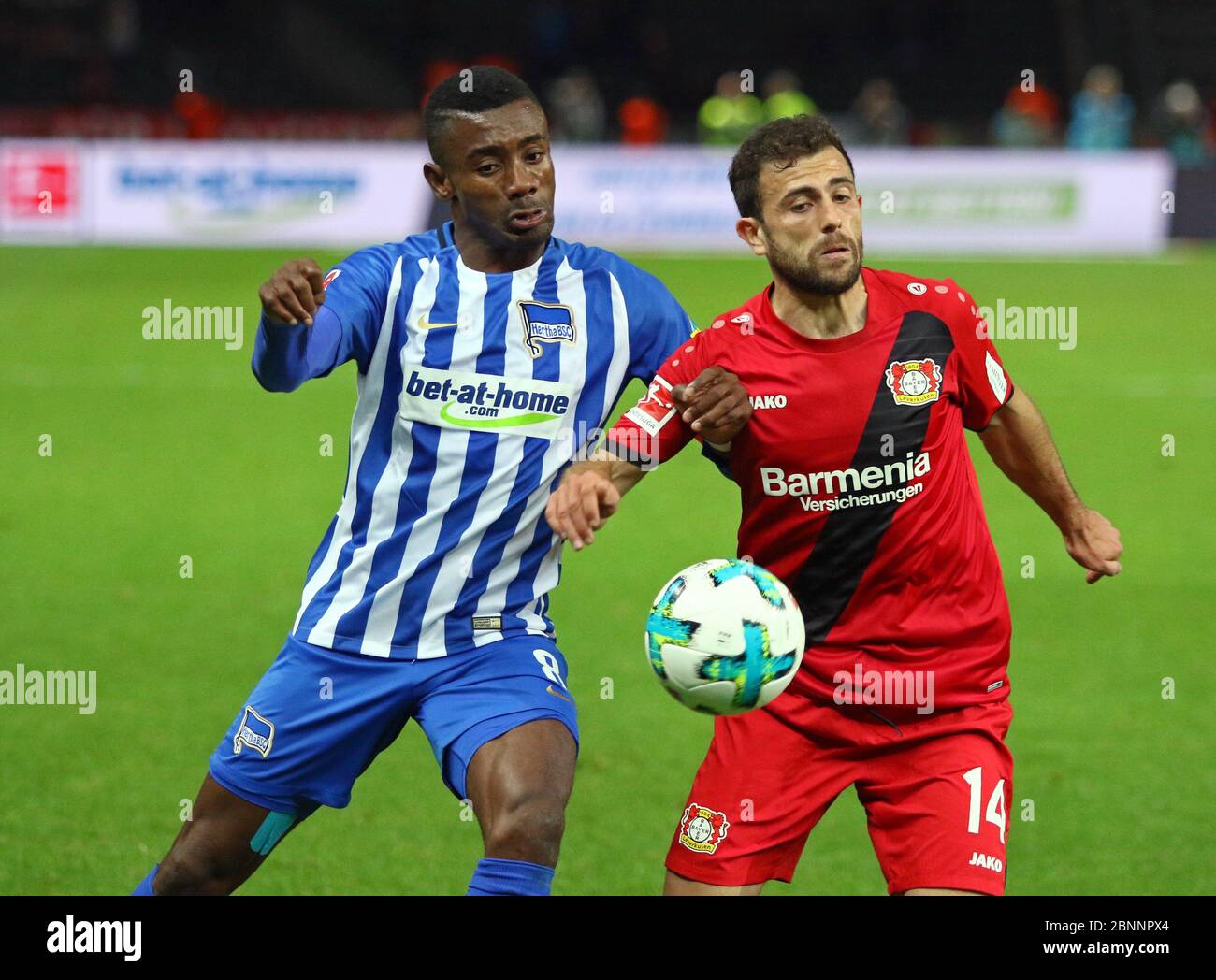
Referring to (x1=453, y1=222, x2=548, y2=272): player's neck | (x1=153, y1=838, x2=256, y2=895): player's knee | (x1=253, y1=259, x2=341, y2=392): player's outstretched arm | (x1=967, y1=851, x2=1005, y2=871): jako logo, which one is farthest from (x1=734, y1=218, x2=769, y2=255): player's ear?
(x1=153, y1=838, x2=256, y2=895): player's knee

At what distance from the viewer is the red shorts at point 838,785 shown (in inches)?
174

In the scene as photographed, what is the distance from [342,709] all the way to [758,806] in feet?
3.67

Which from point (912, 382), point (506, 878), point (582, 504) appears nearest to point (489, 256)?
point (582, 504)

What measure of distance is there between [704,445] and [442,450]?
71cm

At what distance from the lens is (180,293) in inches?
723

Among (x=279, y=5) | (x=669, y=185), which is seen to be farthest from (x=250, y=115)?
(x=669, y=185)

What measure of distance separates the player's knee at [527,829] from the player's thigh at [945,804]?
0.86 meters

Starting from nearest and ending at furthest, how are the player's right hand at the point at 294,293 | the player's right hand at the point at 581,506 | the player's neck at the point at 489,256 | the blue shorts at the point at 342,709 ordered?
1. the player's right hand at the point at 581,506
2. the player's right hand at the point at 294,293
3. the blue shorts at the point at 342,709
4. the player's neck at the point at 489,256

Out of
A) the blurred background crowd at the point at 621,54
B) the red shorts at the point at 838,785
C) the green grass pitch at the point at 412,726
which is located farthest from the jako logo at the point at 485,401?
the blurred background crowd at the point at 621,54

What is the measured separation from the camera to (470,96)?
4.72 m

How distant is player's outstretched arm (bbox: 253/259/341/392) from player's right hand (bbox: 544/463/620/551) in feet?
2.46

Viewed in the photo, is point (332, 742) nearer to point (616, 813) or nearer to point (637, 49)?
point (616, 813)
